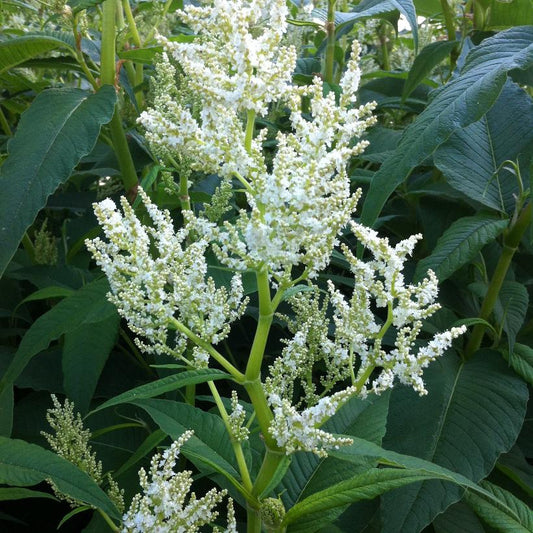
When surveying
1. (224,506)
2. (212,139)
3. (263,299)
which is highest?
(212,139)

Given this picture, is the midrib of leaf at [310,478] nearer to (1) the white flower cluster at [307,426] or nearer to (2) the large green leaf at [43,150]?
(1) the white flower cluster at [307,426]

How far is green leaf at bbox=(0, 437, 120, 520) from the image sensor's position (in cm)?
122

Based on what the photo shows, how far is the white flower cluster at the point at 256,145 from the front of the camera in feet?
3.18

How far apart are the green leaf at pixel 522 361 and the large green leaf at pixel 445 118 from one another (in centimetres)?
67

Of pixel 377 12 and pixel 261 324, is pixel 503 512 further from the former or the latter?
pixel 377 12

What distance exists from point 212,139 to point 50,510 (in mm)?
1412

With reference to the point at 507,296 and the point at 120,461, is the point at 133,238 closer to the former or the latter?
the point at 120,461

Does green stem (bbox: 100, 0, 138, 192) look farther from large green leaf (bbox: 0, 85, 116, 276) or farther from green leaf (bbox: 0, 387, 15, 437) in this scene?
green leaf (bbox: 0, 387, 15, 437)

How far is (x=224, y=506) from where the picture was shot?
5.75 feet

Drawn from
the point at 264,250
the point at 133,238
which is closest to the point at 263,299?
the point at 264,250

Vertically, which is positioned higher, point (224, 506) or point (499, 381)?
point (499, 381)

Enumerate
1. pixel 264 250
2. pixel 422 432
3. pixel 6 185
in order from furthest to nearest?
pixel 422 432
pixel 6 185
pixel 264 250

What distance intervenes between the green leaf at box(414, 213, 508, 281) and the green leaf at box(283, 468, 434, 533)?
0.60 m

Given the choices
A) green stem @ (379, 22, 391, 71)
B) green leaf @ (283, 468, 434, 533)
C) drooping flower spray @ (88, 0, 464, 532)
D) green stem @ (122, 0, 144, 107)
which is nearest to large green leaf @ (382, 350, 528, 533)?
green leaf @ (283, 468, 434, 533)
